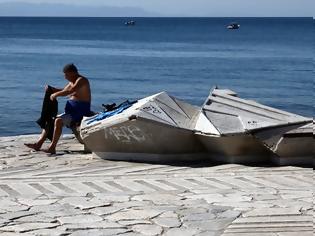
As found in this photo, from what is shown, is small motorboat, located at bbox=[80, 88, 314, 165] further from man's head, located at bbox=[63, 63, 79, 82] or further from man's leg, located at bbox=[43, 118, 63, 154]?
man's head, located at bbox=[63, 63, 79, 82]

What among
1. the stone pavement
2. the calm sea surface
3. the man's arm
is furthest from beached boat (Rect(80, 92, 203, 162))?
the calm sea surface

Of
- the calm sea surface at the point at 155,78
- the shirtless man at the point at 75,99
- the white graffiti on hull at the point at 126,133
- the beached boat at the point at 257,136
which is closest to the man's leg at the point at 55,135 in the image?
the shirtless man at the point at 75,99

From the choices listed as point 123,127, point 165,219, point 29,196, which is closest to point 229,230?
point 165,219

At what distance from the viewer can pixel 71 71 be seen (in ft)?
39.1

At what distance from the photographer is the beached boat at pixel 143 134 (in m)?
10.6

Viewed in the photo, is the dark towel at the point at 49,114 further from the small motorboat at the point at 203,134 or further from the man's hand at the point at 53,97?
the small motorboat at the point at 203,134

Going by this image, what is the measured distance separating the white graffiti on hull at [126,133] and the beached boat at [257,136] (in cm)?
78

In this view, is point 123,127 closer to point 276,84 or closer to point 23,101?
point 23,101

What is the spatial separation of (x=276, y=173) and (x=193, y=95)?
19.3 metres

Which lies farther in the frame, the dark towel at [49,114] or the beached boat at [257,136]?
the dark towel at [49,114]

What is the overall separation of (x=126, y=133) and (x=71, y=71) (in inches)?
68.0

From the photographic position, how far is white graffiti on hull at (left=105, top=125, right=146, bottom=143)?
10680 millimetres

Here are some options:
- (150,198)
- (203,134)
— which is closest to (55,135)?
(203,134)

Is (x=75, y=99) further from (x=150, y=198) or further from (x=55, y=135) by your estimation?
(x=150, y=198)
